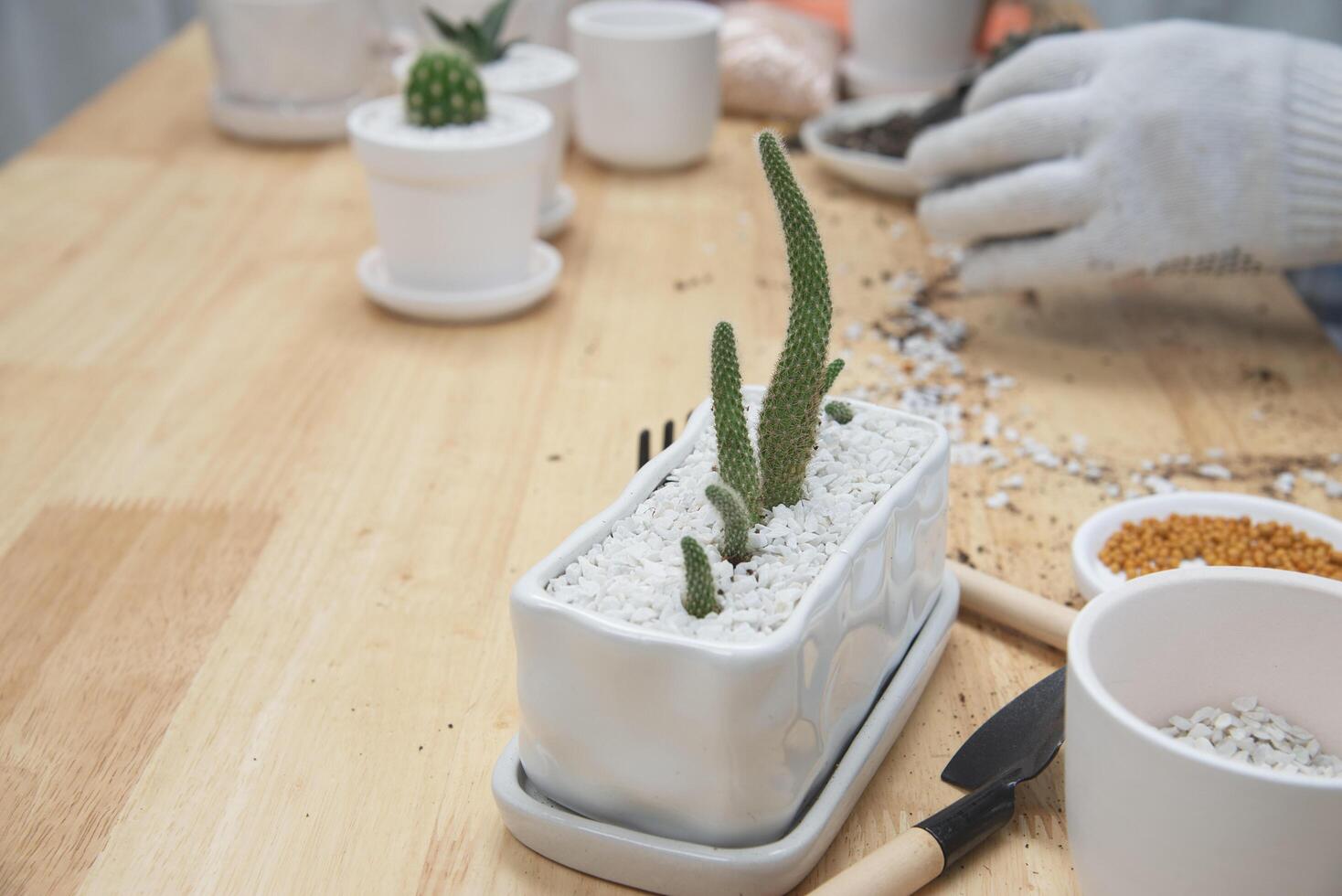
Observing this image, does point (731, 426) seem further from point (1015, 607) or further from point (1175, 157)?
point (1175, 157)

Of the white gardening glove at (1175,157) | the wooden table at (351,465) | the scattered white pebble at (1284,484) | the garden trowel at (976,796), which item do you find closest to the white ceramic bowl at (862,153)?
the wooden table at (351,465)

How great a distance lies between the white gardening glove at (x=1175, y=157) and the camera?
83 cm

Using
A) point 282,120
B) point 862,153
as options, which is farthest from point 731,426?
point 282,120

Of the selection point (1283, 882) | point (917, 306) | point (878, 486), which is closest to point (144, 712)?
point (878, 486)

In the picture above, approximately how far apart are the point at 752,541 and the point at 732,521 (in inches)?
1.0

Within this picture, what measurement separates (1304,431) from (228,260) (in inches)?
32.9

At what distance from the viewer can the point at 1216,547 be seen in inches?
24.4

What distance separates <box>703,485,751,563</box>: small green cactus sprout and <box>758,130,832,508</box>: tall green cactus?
0.03 m

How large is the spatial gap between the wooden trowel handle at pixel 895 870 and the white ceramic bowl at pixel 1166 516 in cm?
21

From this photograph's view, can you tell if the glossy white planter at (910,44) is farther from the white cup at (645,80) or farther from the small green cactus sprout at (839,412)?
the small green cactus sprout at (839,412)

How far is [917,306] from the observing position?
96 cm

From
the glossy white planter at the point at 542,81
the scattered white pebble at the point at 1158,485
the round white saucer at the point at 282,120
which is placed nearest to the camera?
the scattered white pebble at the point at 1158,485

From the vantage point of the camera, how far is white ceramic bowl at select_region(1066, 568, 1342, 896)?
367 millimetres

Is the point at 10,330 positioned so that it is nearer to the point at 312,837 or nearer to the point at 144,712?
the point at 144,712
